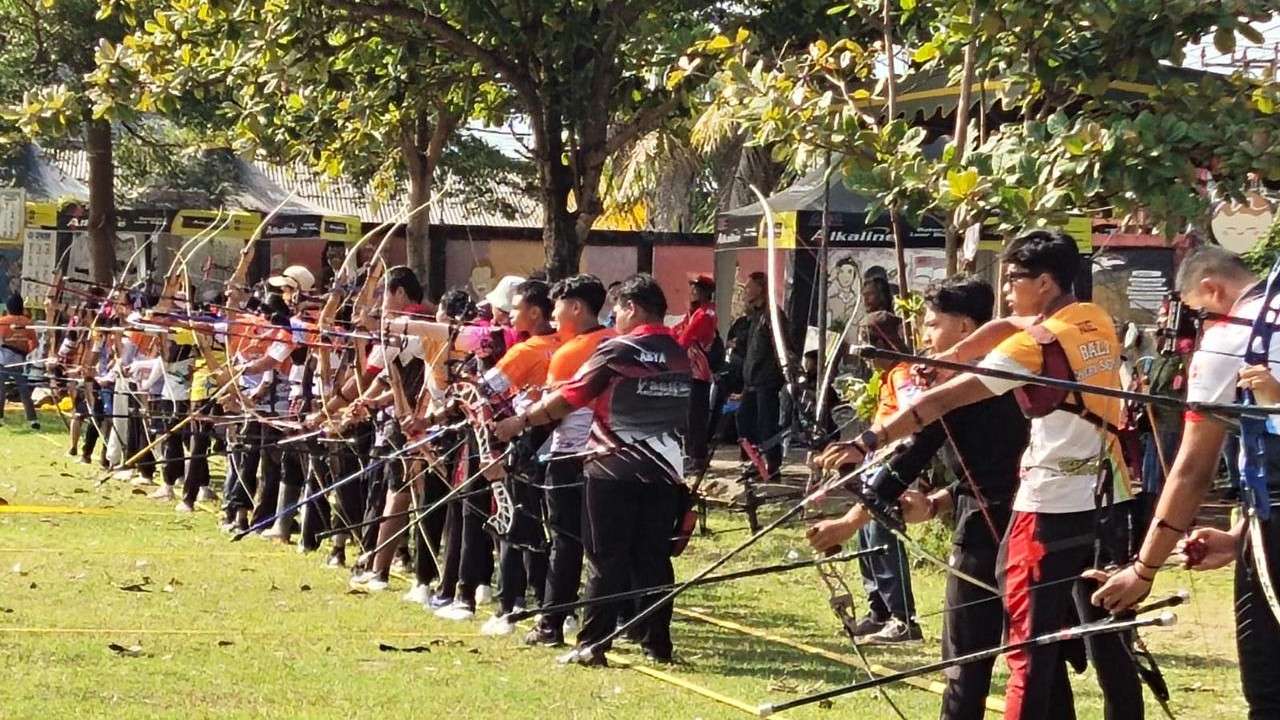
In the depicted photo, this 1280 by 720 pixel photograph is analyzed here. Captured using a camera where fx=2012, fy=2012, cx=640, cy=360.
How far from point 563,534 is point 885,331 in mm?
1989

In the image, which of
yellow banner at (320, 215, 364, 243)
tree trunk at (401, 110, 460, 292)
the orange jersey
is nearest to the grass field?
the orange jersey

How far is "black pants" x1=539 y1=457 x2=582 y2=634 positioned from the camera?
10461 mm

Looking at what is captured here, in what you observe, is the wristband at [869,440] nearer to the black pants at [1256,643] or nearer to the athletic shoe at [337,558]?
the black pants at [1256,643]

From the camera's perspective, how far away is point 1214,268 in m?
6.22

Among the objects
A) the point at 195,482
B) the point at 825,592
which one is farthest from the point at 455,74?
the point at 825,592

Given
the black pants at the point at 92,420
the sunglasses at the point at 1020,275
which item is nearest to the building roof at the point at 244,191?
the black pants at the point at 92,420

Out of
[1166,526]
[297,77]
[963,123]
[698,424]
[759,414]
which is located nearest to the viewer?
[1166,526]

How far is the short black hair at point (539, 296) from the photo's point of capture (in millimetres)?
11000

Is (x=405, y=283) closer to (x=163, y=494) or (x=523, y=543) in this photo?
(x=523, y=543)

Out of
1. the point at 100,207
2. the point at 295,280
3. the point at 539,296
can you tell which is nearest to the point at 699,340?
the point at 295,280

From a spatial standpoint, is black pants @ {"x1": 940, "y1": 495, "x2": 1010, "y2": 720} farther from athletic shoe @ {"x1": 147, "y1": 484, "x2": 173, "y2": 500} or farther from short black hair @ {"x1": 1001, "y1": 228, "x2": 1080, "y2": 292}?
athletic shoe @ {"x1": 147, "y1": 484, "x2": 173, "y2": 500}

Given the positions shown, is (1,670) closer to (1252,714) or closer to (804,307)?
(1252,714)

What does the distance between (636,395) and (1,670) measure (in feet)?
10.5

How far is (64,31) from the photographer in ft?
90.4
